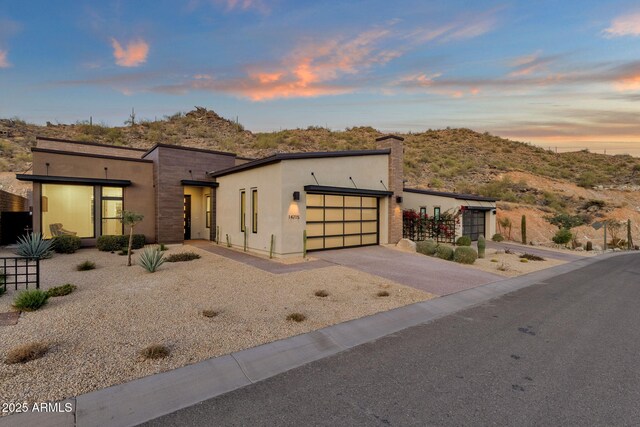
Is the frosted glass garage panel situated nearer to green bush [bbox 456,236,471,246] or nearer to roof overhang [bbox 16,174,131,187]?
green bush [bbox 456,236,471,246]

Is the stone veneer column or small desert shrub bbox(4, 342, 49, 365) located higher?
the stone veneer column

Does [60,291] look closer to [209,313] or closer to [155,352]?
[209,313]

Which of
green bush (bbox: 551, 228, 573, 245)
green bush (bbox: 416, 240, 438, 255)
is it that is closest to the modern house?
green bush (bbox: 416, 240, 438, 255)

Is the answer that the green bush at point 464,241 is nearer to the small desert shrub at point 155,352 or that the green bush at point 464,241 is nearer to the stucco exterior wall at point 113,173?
the small desert shrub at point 155,352

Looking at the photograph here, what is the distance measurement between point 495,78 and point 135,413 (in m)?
27.2

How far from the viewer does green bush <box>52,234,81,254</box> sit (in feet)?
42.9

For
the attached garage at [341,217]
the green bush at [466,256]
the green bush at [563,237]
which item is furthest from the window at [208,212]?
the green bush at [563,237]

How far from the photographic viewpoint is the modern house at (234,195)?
502 inches

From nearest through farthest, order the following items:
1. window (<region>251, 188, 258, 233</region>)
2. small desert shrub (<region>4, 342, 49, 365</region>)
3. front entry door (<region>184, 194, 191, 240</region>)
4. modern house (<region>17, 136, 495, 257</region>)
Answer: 1. small desert shrub (<region>4, 342, 49, 365</region>)
2. modern house (<region>17, 136, 495, 257</region>)
3. window (<region>251, 188, 258, 233</region>)
4. front entry door (<region>184, 194, 191, 240</region>)

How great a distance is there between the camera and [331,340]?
5.23 meters

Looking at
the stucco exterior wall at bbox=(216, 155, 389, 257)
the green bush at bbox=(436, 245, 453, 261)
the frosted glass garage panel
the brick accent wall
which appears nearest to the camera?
the stucco exterior wall at bbox=(216, 155, 389, 257)

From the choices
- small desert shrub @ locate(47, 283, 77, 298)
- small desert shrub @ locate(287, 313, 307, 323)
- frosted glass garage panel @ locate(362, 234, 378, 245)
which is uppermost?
frosted glass garage panel @ locate(362, 234, 378, 245)

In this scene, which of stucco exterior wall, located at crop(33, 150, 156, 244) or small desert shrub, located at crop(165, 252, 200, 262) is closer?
small desert shrub, located at crop(165, 252, 200, 262)

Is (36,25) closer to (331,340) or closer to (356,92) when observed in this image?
(356,92)
